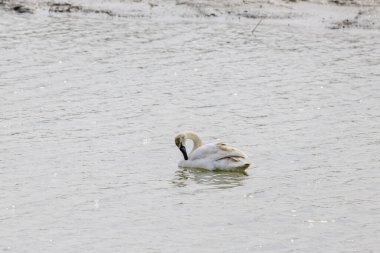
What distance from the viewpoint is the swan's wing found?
1822 cm

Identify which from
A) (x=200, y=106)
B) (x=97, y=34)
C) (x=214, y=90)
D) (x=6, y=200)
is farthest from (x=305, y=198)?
(x=97, y=34)

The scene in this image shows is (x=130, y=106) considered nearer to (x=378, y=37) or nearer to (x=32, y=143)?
(x=32, y=143)

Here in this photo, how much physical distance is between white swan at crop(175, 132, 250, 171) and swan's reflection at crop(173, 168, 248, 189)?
0.33 ft

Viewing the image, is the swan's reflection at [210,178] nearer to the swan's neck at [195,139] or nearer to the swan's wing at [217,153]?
the swan's wing at [217,153]

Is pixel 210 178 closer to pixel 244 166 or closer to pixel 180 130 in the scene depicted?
pixel 244 166

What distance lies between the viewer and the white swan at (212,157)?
18.2 metres

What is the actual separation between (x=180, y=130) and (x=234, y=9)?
455 inches

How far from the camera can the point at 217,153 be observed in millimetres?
18516

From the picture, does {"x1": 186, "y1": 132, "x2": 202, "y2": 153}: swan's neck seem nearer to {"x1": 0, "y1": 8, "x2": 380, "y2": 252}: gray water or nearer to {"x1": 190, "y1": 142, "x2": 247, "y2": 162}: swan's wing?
{"x1": 190, "y1": 142, "x2": 247, "y2": 162}: swan's wing

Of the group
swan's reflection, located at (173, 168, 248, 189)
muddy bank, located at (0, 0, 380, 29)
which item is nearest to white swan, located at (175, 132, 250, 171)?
swan's reflection, located at (173, 168, 248, 189)

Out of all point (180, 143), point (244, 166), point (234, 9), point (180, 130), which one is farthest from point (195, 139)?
point (234, 9)

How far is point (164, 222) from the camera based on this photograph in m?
15.2

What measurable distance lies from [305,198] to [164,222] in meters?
2.47

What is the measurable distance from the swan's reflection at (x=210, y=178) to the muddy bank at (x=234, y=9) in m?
11.8
